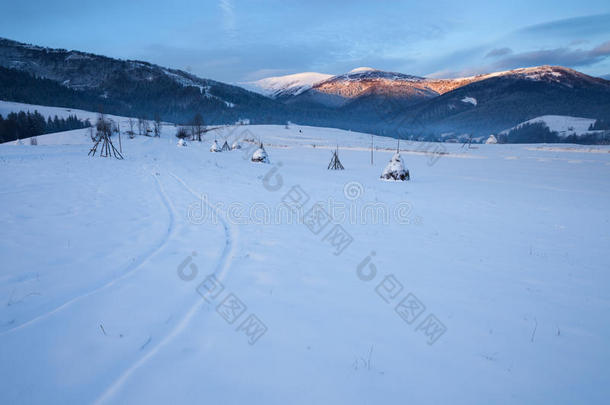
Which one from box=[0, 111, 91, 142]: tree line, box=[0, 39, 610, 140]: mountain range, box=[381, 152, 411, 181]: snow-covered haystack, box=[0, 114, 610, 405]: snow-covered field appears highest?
box=[0, 39, 610, 140]: mountain range

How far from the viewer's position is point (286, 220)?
24.0ft

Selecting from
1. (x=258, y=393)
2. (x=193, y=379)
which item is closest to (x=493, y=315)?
(x=258, y=393)

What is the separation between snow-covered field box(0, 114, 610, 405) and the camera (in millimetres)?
2377

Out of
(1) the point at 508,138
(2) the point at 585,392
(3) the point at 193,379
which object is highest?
(1) the point at 508,138

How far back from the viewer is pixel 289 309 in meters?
3.42

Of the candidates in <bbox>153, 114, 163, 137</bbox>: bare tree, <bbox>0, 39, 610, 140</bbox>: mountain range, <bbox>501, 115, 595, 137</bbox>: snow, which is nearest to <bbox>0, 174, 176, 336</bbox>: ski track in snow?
<bbox>153, 114, 163, 137</bbox>: bare tree

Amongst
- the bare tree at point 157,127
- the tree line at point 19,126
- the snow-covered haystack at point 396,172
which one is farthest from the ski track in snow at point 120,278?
the tree line at point 19,126

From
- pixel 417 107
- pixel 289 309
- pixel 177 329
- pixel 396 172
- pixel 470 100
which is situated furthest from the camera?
pixel 417 107

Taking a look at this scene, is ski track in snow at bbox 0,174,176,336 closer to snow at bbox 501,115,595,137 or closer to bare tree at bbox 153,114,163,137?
bare tree at bbox 153,114,163,137

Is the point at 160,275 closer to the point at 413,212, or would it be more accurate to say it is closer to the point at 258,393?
the point at 258,393

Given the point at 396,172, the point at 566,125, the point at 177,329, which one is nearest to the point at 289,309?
the point at 177,329

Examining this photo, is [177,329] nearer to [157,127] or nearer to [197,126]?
[197,126]

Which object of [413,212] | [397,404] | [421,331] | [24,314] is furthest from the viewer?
[413,212]

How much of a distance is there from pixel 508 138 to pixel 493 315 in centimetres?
9650
